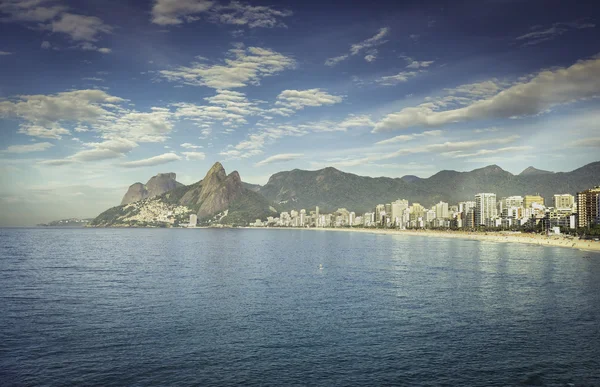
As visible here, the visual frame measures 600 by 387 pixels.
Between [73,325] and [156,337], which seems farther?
[73,325]

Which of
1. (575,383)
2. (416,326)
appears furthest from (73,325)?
(575,383)

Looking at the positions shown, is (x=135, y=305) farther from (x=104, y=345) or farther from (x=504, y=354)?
(x=504, y=354)

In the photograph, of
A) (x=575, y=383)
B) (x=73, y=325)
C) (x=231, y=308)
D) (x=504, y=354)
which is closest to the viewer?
(x=575, y=383)

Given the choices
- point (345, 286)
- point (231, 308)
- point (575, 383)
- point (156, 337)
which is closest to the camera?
point (575, 383)

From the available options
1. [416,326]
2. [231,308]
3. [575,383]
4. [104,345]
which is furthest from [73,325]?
[575,383]

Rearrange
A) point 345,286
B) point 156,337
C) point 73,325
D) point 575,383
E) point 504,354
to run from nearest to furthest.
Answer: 1. point 575,383
2. point 504,354
3. point 156,337
4. point 73,325
5. point 345,286

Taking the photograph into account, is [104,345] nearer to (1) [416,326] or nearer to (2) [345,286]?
(1) [416,326]
